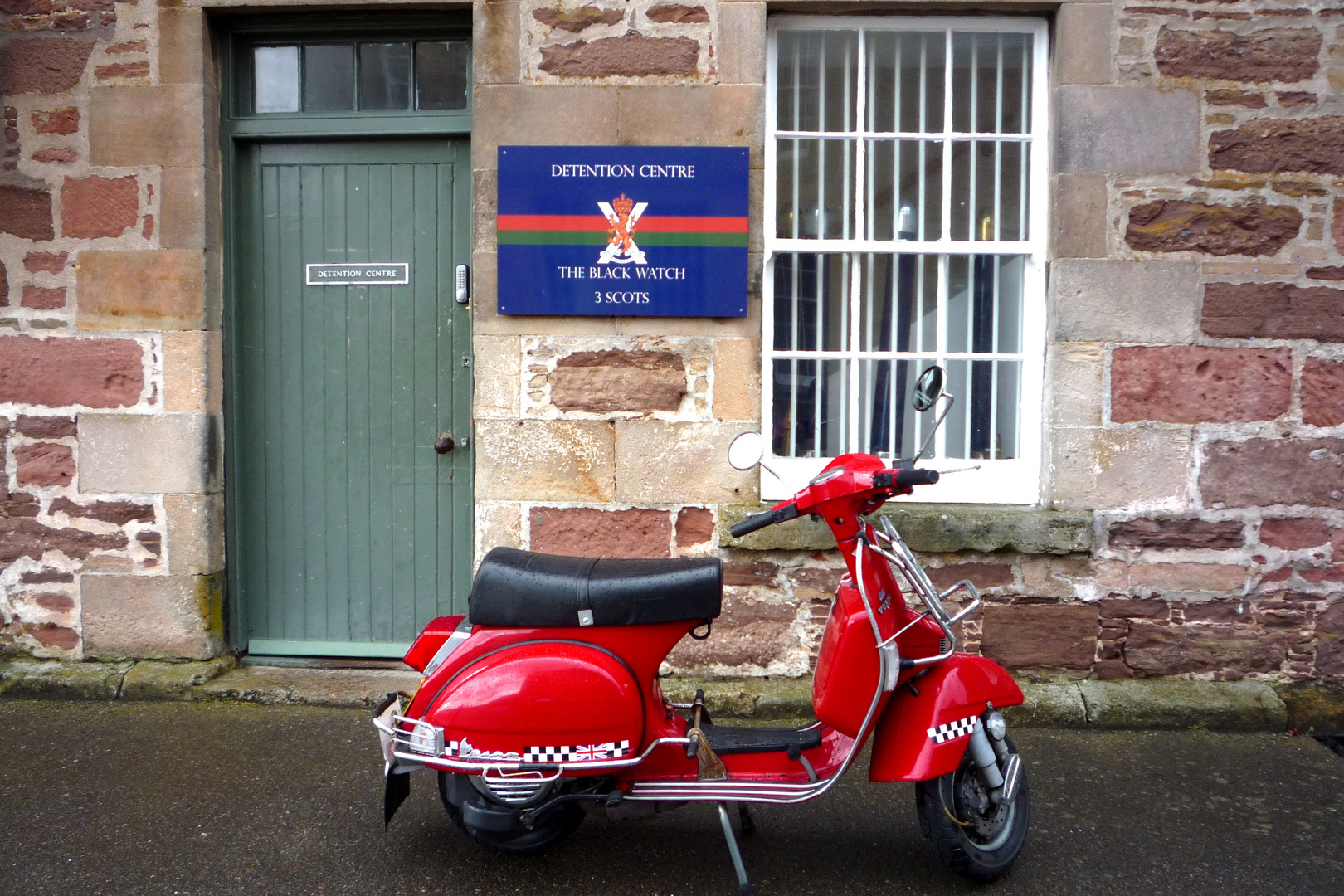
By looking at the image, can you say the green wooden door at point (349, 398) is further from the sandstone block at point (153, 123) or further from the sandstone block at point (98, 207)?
the sandstone block at point (98, 207)

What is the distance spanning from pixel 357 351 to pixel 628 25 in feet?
6.34

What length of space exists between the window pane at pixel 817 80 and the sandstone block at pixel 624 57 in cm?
46

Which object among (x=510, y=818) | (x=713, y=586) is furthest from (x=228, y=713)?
(x=713, y=586)

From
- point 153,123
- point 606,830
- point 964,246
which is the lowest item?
point 606,830

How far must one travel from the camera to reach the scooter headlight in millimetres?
2703

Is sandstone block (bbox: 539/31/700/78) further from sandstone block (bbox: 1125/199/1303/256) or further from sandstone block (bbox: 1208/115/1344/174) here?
sandstone block (bbox: 1208/115/1344/174)

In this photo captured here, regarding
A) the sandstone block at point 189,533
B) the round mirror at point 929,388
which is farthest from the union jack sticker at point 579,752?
the sandstone block at point 189,533

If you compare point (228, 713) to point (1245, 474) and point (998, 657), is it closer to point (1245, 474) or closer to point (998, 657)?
point (998, 657)

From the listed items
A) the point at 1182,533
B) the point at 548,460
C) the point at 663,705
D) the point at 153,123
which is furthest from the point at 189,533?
the point at 1182,533

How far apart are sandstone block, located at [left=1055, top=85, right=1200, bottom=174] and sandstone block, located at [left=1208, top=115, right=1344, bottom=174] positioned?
0.44 feet

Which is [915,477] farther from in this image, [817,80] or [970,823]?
[817,80]

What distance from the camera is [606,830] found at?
3.12m

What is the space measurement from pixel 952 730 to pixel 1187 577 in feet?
7.06

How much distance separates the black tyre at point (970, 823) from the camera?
2701 millimetres
